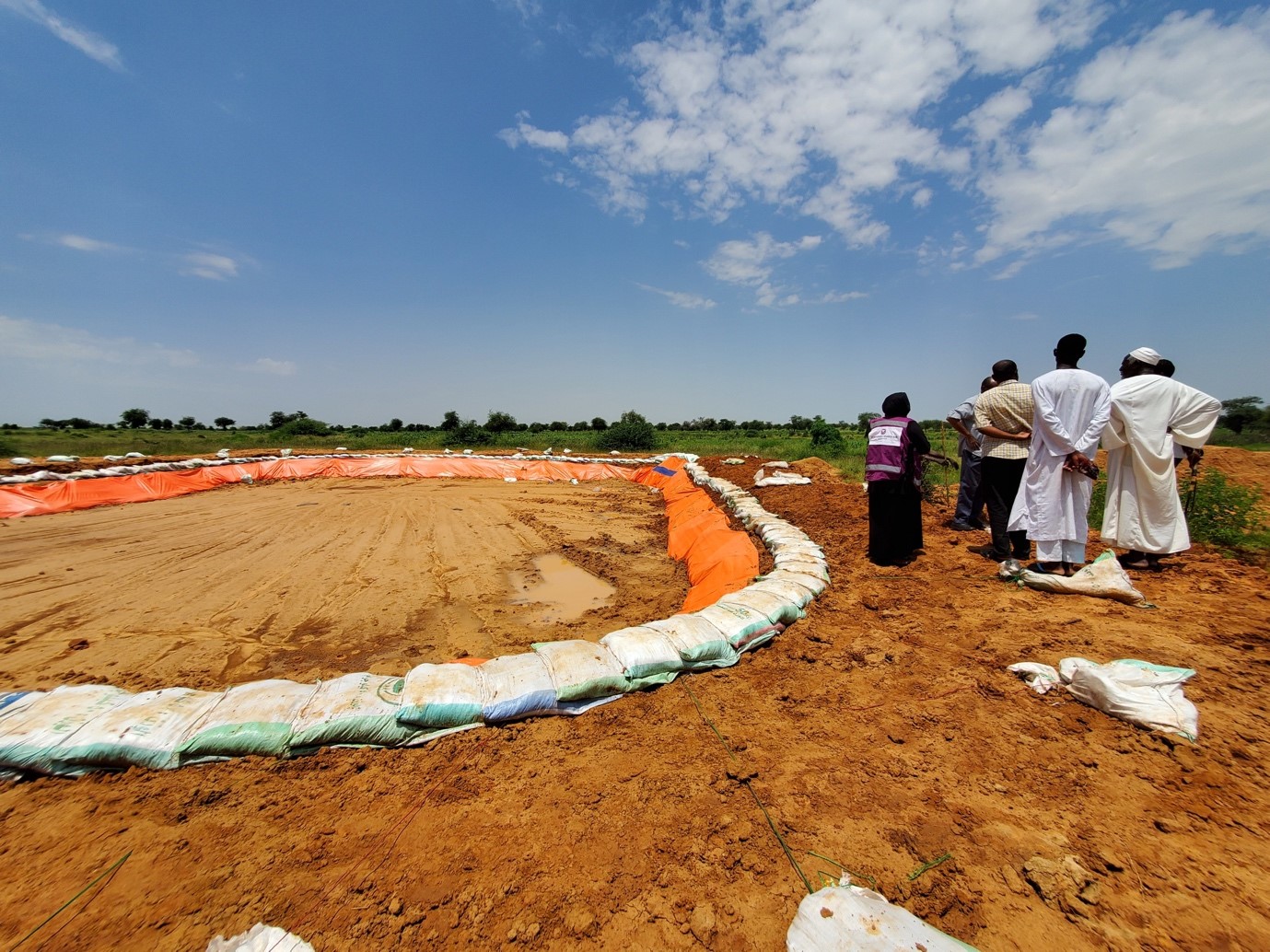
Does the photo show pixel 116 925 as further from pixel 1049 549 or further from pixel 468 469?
pixel 468 469

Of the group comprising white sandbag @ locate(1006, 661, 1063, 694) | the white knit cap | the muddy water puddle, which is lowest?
the muddy water puddle

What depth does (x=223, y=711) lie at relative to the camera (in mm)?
2072

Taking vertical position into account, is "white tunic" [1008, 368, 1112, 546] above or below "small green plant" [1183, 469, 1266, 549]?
above

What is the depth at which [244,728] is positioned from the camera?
6.64ft

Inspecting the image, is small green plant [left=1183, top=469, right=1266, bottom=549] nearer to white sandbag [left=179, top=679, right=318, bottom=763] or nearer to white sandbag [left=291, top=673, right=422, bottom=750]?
white sandbag [left=291, top=673, right=422, bottom=750]

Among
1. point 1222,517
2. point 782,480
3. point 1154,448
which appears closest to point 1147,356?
point 1154,448

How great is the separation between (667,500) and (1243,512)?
7081 millimetres

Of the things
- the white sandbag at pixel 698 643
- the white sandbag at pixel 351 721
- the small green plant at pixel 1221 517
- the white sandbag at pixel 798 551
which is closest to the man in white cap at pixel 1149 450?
the small green plant at pixel 1221 517

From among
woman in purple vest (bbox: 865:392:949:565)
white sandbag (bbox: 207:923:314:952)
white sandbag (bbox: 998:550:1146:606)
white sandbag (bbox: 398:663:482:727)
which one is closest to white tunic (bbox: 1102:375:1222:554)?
white sandbag (bbox: 998:550:1146:606)

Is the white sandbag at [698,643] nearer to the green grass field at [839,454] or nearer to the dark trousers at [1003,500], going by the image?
the dark trousers at [1003,500]

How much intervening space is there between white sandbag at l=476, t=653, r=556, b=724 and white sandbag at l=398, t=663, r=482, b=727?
5cm

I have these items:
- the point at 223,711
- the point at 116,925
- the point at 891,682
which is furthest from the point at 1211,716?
the point at 223,711

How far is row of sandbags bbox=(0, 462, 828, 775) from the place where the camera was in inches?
76.2

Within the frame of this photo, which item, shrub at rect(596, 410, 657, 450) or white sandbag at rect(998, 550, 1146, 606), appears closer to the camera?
white sandbag at rect(998, 550, 1146, 606)
